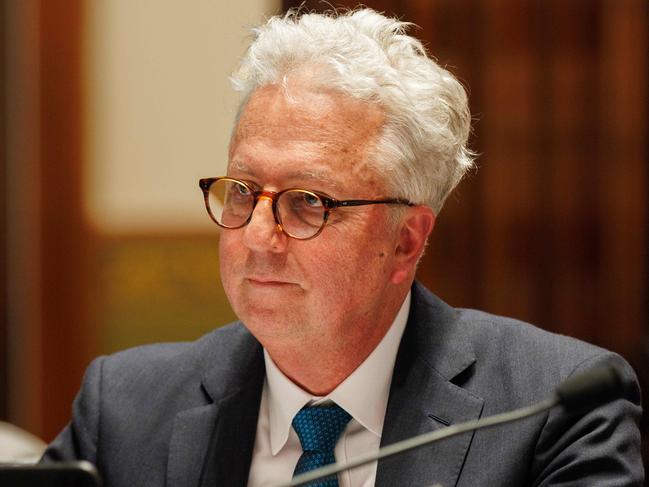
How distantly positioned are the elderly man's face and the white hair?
0.03 m

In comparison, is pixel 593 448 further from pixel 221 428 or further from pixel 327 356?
pixel 221 428

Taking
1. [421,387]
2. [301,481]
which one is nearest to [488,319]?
[421,387]

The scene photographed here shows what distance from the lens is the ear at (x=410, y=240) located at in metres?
1.95

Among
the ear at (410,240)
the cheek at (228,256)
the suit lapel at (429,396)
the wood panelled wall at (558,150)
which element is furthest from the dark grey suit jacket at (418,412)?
the wood panelled wall at (558,150)

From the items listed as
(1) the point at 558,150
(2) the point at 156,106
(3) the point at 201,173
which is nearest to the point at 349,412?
(1) the point at 558,150

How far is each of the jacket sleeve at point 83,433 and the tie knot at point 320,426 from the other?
0.44 meters

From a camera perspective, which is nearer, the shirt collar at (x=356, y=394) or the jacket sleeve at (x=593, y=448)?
the jacket sleeve at (x=593, y=448)

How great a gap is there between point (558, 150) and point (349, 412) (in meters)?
2.51

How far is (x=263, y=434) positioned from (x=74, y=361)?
2550mm

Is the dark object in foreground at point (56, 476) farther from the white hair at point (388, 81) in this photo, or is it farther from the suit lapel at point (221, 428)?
the white hair at point (388, 81)

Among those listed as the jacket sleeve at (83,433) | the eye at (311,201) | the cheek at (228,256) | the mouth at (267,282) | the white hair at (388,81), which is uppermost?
the white hair at (388,81)

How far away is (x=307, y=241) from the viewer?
1799 millimetres

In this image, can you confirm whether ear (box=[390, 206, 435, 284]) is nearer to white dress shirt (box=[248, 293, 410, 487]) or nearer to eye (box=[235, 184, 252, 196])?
white dress shirt (box=[248, 293, 410, 487])

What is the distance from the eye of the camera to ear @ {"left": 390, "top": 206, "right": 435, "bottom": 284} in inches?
76.9
